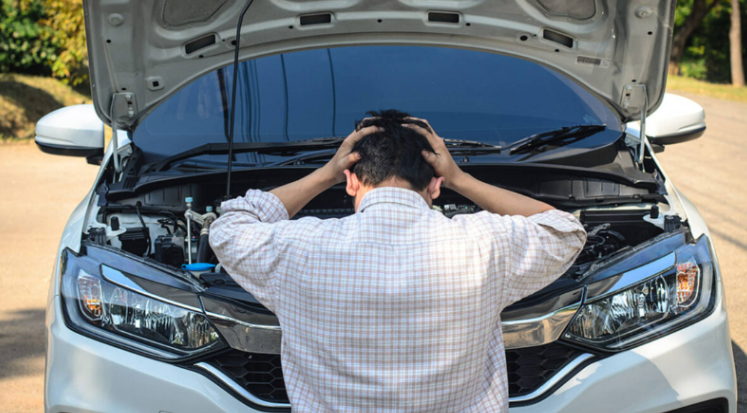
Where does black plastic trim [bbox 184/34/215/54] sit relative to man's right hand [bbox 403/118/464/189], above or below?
above

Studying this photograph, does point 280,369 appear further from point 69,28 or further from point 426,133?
point 69,28

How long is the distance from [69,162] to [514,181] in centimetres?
853

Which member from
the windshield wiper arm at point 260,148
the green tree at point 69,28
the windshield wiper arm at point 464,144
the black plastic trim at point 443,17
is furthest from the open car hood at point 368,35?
the green tree at point 69,28

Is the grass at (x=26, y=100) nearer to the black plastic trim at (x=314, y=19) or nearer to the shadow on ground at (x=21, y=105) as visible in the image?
the shadow on ground at (x=21, y=105)

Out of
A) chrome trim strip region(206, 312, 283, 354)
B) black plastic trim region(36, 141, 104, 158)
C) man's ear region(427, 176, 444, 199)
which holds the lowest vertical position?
chrome trim strip region(206, 312, 283, 354)

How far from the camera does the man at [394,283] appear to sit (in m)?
1.45

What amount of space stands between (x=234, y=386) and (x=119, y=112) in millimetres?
1560

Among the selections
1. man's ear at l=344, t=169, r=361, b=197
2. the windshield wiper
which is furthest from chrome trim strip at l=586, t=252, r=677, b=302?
the windshield wiper

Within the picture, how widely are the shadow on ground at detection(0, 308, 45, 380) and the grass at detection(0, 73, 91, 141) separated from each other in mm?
8678

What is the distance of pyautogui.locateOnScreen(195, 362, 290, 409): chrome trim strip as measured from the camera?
1979 millimetres

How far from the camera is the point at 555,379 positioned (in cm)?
202

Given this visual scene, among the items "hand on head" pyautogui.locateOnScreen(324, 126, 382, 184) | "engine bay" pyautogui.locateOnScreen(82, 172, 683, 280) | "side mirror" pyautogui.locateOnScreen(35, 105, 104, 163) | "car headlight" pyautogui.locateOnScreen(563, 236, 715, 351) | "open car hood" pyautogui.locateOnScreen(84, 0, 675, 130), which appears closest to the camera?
"hand on head" pyautogui.locateOnScreen(324, 126, 382, 184)

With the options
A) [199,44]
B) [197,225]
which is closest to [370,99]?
[199,44]

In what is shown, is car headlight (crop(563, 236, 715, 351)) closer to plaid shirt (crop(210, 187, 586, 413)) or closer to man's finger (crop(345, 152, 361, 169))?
plaid shirt (crop(210, 187, 586, 413))
